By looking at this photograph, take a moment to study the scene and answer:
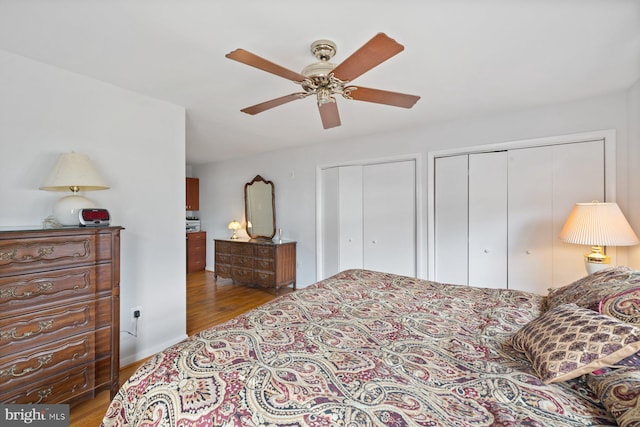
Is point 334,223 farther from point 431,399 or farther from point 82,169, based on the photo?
point 431,399

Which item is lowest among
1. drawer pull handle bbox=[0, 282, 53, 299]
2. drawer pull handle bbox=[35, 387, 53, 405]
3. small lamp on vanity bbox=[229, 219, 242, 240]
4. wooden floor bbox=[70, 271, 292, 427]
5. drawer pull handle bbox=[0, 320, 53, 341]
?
wooden floor bbox=[70, 271, 292, 427]

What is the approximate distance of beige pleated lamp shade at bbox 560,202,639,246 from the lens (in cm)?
216

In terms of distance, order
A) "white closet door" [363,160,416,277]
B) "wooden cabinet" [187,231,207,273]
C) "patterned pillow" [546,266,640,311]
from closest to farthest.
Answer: "patterned pillow" [546,266,640,311]
"white closet door" [363,160,416,277]
"wooden cabinet" [187,231,207,273]

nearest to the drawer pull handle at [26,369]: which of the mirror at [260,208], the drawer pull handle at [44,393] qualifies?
the drawer pull handle at [44,393]

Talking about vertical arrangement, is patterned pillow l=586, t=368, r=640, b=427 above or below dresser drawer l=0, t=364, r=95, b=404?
above

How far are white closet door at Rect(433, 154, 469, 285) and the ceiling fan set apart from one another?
5.63 ft

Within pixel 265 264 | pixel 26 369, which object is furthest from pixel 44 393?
pixel 265 264

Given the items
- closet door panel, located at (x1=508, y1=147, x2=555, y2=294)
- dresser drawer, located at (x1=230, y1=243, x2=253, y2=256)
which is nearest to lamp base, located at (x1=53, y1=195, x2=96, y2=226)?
dresser drawer, located at (x1=230, y1=243, x2=253, y2=256)

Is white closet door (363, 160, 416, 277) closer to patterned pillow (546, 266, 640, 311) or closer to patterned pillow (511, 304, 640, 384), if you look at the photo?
patterned pillow (546, 266, 640, 311)

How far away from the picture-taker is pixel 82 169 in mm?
1868

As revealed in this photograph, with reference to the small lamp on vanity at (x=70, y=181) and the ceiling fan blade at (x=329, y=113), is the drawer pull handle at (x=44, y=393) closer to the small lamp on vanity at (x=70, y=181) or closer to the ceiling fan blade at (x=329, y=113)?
the small lamp on vanity at (x=70, y=181)

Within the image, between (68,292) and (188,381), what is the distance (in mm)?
1368

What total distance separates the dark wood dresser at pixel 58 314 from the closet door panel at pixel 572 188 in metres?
3.91

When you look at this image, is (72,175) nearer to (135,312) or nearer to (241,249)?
(135,312)
